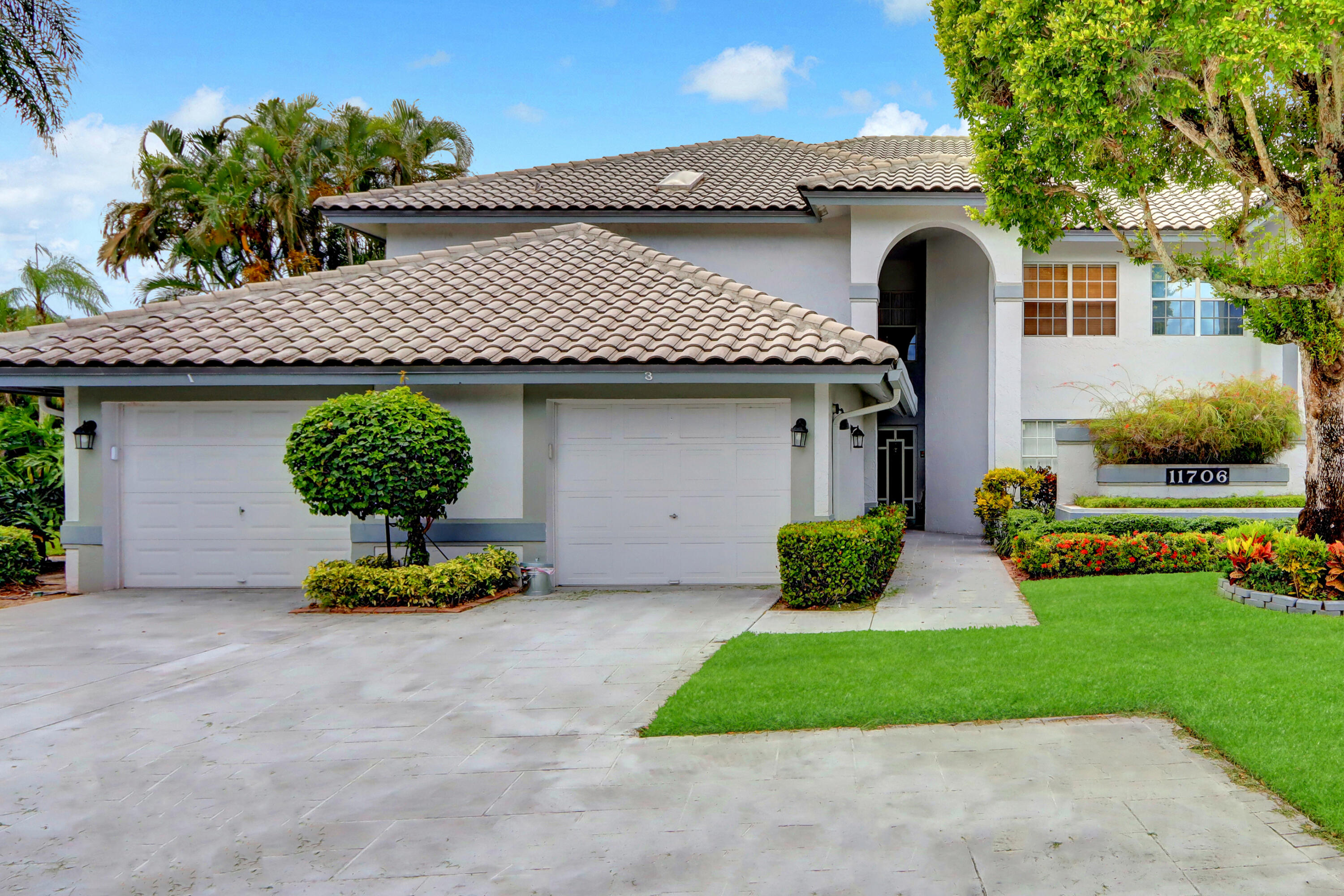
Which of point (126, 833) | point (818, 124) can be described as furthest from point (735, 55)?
point (126, 833)

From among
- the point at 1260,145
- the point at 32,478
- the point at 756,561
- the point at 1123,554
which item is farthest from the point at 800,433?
the point at 32,478

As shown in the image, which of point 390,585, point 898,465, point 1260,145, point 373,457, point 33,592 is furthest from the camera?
point 898,465

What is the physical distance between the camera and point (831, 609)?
990 centimetres

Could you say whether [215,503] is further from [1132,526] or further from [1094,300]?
[1094,300]

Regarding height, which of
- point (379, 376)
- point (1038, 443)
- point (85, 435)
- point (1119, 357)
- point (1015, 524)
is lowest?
point (1015, 524)

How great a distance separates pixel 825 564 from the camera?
997 cm

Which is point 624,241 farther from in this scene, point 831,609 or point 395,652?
point 395,652

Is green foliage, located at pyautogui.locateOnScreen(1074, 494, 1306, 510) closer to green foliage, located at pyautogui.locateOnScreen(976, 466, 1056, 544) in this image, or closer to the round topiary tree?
green foliage, located at pyautogui.locateOnScreen(976, 466, 1056, 544)

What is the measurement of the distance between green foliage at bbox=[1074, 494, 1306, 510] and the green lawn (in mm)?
5187

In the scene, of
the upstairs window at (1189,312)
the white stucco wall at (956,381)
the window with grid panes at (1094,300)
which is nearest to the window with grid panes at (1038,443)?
the white stucco wall at (956,381)

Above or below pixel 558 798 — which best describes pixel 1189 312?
above

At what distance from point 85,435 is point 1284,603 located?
45.6 feet

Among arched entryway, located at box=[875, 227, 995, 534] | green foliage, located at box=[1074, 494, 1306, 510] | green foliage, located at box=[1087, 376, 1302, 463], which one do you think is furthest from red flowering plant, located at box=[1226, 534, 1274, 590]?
arched entryway, located at box=[875, 227, 995, 534]

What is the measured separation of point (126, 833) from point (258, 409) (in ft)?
27.9
